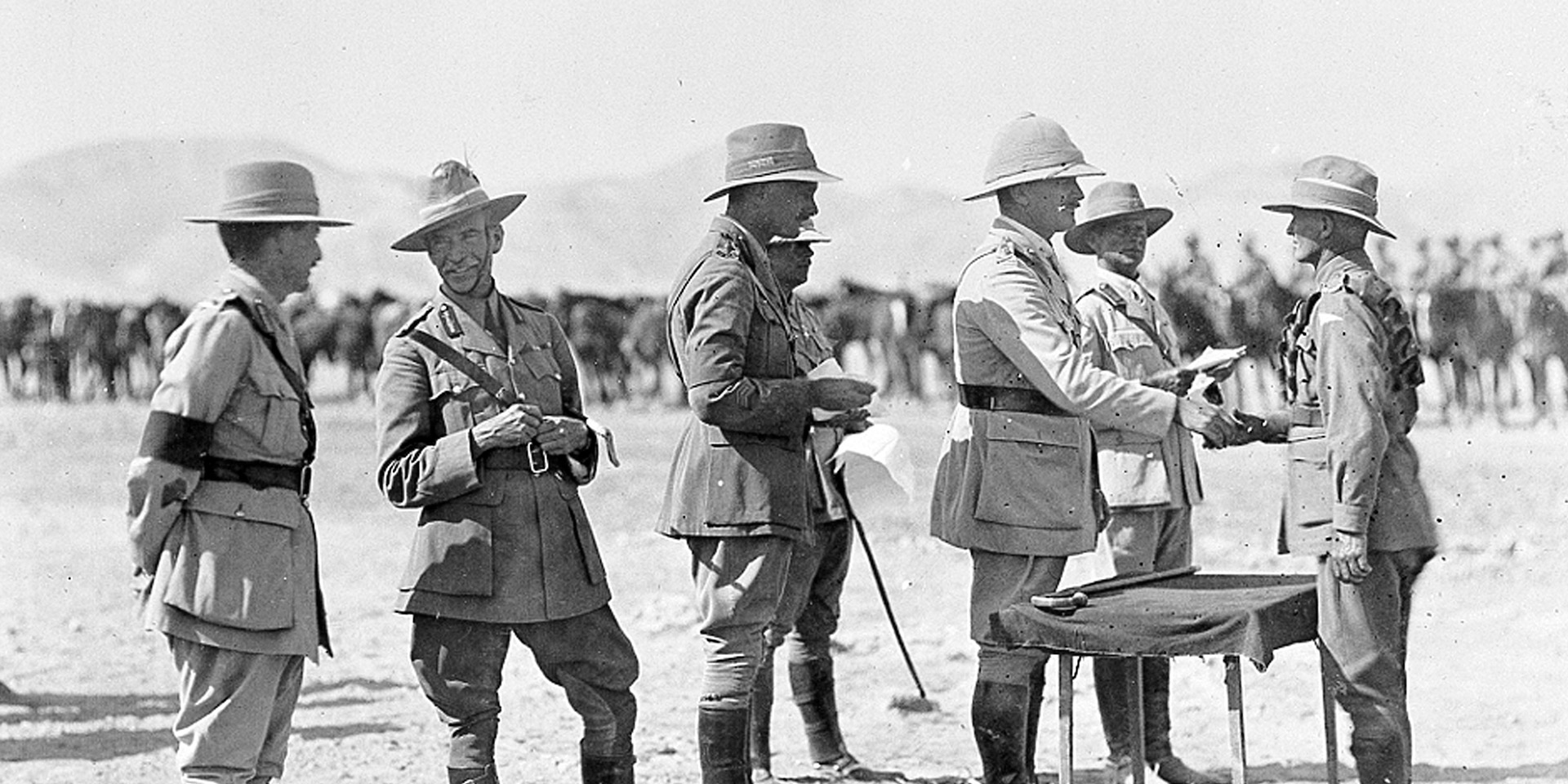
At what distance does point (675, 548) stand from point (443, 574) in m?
8.66

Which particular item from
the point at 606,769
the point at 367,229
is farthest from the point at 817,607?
the point at 367,229

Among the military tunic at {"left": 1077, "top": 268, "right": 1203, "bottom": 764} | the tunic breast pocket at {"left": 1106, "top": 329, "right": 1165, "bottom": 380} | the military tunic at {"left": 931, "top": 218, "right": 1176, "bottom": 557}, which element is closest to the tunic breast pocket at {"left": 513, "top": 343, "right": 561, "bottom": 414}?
the military tunic at {"left": 931, "top": 218, "right": 1176, "bottom": 557}

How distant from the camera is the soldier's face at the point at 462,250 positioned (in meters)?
5.16

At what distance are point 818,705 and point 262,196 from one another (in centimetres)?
300

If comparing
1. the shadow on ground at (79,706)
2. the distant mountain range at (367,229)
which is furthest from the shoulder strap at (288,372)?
the distant mountain range at (367,229)

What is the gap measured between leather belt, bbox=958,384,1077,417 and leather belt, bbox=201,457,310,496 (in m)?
1.96

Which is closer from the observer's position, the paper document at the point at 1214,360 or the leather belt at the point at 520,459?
the leather belt at the point at 520,459

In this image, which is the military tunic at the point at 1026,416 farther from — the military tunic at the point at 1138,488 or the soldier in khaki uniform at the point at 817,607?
the soldier in khaki uniform at the point at 817,607

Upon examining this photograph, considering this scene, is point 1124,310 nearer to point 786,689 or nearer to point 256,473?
point 786,689

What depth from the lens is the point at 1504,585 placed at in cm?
1089

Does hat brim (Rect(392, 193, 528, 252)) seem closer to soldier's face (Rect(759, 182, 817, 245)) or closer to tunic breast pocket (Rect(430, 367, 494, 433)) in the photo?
tunic breast pocket (Rect(430, 367, 494, 433))

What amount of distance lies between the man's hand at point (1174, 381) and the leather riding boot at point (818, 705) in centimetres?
179

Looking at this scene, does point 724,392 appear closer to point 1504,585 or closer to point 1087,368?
point 1087,368

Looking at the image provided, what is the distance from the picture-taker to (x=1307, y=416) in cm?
535
